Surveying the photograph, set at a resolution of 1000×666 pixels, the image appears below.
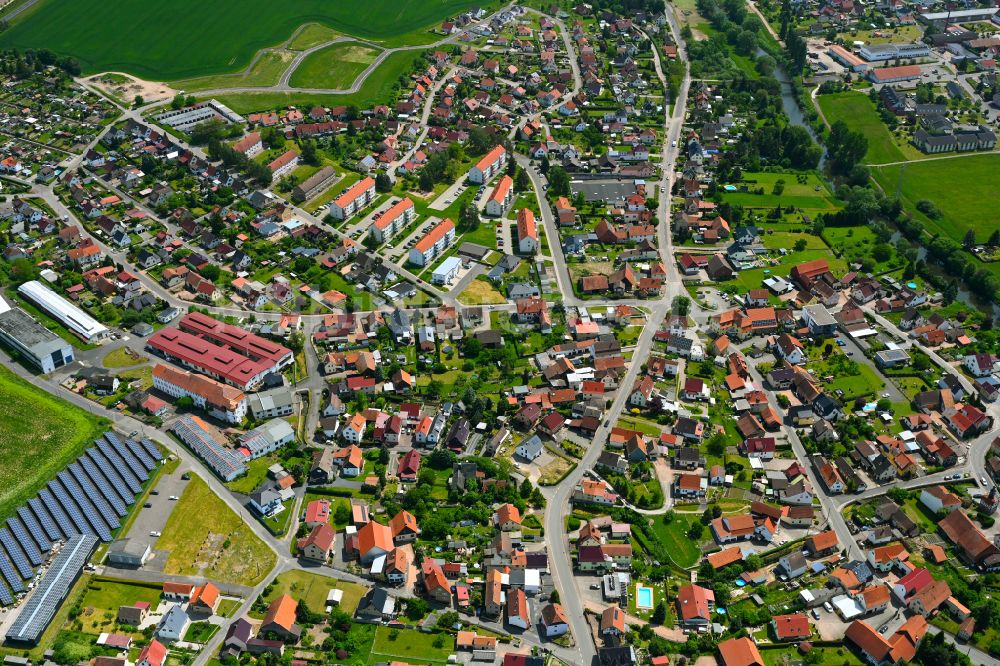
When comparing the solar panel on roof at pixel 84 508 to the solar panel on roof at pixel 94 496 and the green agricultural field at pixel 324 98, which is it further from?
the green agricultural field at pixel 324 98

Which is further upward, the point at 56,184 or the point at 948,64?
the point at 56,184

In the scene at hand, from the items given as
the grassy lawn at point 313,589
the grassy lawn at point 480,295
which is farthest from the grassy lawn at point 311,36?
the grassy lawn at point 313,589

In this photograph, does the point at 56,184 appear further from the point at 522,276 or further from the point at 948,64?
the point at 948,64

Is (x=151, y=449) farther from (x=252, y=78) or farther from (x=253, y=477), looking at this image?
(x=252, y=78)

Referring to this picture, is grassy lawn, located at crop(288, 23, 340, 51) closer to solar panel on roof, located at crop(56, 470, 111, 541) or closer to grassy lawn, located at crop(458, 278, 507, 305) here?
grassy lawn, located at crop(458, 278, 507, 305)

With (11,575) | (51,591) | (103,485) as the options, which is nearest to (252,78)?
(103,485)

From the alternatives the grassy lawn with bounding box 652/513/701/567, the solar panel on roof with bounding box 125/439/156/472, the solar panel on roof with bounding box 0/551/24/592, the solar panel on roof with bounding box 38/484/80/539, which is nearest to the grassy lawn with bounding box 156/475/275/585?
the solar panel on roof with bounding box 125/439/156/472

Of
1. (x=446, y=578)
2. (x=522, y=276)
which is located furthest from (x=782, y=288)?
(x=446, y=578)

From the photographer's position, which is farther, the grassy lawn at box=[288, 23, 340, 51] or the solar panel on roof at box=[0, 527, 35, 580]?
the grassy lawn at box=[288, 23, 340, 51]
